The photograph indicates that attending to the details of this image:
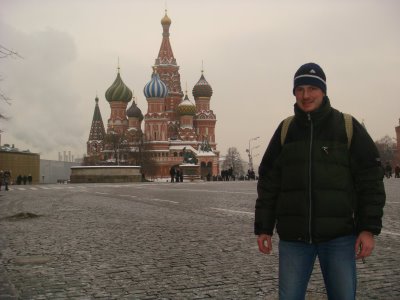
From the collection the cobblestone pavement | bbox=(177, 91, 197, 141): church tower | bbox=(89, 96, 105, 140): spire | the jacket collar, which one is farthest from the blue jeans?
bbox=(89, 96, 105, 140): spire

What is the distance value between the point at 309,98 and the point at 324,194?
594 millimetres

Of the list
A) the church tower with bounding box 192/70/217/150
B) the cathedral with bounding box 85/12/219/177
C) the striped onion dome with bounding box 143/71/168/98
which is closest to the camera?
the cathedral with bounding box 85/12/219/177

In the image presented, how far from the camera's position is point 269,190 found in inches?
139

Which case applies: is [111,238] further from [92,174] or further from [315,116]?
[92,174]

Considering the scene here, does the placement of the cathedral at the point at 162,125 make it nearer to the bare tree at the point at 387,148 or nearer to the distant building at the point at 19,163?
the distant building at the point at 19,163

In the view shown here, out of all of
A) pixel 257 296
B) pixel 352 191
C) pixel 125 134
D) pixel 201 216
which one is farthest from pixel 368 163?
pixel 125 134

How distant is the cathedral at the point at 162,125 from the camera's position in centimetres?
8381

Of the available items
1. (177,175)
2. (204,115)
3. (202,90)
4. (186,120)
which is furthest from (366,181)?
(202,90)

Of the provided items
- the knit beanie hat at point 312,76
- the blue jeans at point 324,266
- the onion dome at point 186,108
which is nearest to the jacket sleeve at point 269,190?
the blue jeans at point 324,266

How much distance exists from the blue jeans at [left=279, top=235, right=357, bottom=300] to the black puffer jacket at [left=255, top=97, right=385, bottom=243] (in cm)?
7

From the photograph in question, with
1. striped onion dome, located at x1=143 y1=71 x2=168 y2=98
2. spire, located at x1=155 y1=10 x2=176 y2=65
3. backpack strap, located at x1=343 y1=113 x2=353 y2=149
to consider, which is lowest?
backpack strap, located at x1=343 y1=113 x2=353 y2=149

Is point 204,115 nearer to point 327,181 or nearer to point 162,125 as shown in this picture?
point 162,125

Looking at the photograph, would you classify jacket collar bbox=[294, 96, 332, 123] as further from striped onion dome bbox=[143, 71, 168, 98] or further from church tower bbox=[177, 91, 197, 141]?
church tower bbox=[177, 91, 197, 141]

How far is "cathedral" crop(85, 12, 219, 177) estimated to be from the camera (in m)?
83.8
